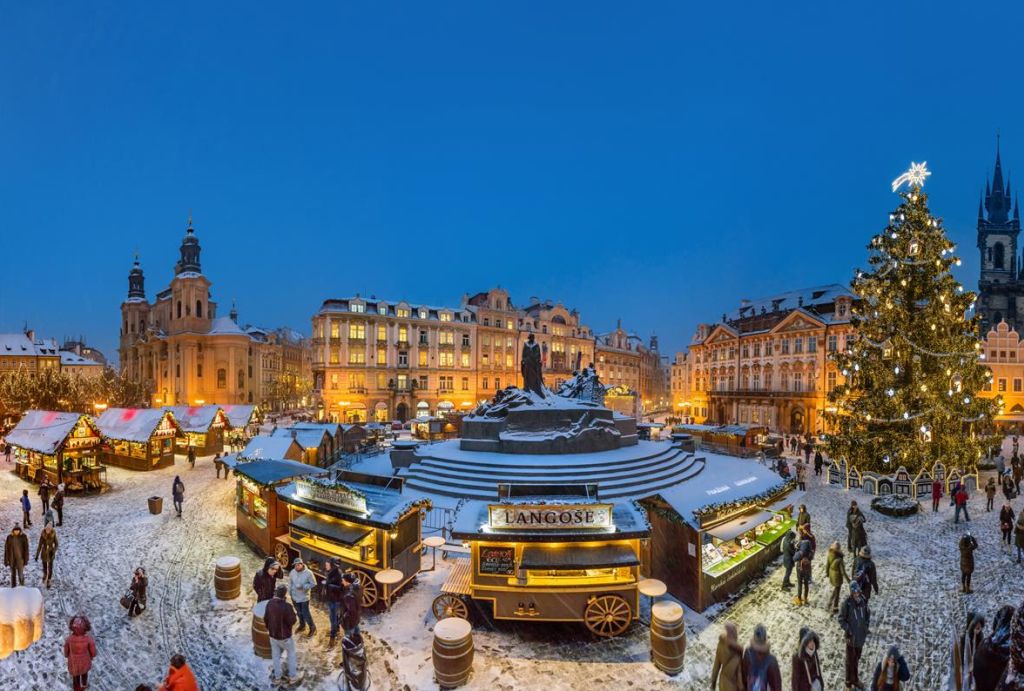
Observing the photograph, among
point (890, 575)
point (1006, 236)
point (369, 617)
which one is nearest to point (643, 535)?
point (369, 617)

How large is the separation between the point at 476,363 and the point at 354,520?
166 feet

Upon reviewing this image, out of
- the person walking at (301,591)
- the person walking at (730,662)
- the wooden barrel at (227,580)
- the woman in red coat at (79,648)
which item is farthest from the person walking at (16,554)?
the person walking at (730,662)

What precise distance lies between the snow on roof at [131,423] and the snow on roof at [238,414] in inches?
259

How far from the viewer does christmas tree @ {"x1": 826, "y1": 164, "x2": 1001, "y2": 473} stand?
21.5m

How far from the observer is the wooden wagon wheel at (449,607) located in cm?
985

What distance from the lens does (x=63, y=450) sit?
22344 millimetres

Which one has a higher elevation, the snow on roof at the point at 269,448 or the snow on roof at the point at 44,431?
the snow on roof at the point at 44,431

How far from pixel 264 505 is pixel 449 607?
300 inches

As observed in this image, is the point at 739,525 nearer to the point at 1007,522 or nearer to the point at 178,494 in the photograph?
the point at 1007,522

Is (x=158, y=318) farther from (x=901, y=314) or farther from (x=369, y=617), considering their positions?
(x=901, y=314)

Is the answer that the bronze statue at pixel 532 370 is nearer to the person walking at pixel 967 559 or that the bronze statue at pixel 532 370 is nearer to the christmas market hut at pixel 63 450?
the person walking at pixel 967 559

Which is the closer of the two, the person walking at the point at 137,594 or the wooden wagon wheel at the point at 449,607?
the wooden wagon wheel at the point at 449,607

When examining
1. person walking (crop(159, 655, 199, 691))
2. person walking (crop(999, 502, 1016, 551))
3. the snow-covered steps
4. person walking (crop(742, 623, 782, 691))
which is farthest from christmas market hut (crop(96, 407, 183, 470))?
person walking (crop(999, 502, 1016, 551))

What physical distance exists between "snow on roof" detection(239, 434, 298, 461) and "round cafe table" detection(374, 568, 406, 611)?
46.8ft
